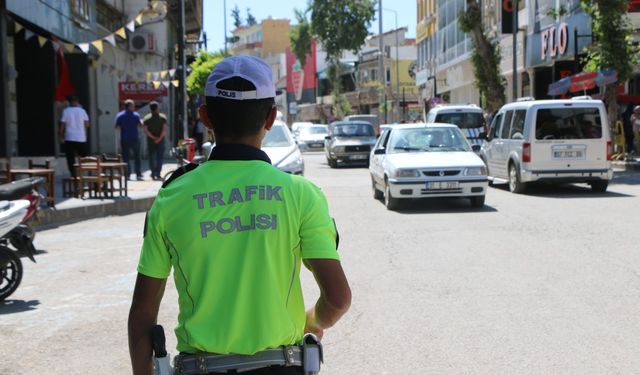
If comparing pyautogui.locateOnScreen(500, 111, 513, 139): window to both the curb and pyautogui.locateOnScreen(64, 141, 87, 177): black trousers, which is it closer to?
the curb

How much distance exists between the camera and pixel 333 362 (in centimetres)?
563

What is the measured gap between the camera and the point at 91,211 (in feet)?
49.3

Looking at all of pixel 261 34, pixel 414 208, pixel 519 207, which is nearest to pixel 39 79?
pixel 414 208

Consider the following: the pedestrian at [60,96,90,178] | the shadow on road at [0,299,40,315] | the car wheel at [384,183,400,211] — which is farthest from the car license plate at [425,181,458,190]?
the shadow on road at [0,299,40,315]

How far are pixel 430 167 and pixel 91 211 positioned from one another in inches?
224

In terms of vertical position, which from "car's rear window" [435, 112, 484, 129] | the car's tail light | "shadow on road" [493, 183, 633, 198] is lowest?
"shadow on road" [493, 183, 633, 198]

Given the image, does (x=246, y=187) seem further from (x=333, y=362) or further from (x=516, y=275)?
(x=516, y=275)

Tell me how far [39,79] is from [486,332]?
57.6 ft

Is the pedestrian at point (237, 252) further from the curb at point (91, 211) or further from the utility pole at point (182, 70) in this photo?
the utility pole at point (182, 70)

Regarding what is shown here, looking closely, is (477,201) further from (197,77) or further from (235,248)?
(197,77)

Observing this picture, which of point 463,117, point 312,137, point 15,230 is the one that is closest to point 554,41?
point 463,117

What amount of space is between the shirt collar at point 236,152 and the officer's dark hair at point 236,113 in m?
0.04

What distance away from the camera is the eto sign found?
3459 cm

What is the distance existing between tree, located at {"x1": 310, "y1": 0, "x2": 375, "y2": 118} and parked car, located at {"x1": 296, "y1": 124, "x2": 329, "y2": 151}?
3028 cm
